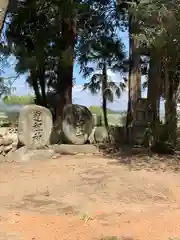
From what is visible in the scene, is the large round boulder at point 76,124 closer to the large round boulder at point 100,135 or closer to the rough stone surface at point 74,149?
the rough stone surface at point 74,149

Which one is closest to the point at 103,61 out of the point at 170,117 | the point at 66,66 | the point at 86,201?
the point at 66,66

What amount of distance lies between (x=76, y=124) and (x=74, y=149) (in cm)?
74

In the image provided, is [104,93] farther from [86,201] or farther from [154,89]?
[86,201]

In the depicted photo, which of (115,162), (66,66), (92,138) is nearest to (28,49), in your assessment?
(66,66)

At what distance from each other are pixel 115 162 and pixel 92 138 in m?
2.51

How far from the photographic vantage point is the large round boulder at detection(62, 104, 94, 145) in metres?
10.8

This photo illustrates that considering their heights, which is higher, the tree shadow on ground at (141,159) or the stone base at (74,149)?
the stone base at (74,149)

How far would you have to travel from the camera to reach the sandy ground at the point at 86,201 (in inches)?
185

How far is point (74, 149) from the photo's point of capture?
10523 millimetres

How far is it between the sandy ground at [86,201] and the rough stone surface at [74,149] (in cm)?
52

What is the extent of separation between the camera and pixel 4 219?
514 cm

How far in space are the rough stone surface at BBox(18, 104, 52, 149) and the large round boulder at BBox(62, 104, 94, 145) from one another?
0.65 meters

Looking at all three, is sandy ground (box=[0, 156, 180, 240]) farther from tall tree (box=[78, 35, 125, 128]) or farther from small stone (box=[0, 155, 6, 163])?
tall tree (box=[78, 35, 125, 128])

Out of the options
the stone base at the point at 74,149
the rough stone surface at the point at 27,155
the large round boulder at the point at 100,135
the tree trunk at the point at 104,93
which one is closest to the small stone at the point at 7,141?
the rough stone surface at the point at 27,155
